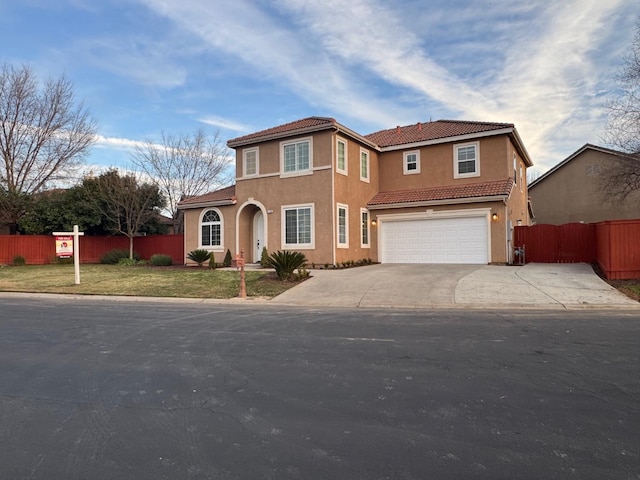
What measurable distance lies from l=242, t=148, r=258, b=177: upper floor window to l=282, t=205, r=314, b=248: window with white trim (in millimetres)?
2914

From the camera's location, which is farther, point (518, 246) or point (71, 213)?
point (71, 213)

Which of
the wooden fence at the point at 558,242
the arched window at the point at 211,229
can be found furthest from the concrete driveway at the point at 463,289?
the arched window at the point at 211,229

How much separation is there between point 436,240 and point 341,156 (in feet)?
19.7

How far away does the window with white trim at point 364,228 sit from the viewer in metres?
21.7

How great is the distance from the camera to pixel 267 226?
21.4 meters

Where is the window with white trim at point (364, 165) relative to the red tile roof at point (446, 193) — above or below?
above

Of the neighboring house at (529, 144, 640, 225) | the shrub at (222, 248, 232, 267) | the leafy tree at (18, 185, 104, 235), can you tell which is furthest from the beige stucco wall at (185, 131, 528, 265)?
the neighboring house at (529, 144, 640, 225)

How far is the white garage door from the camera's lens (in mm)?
19578

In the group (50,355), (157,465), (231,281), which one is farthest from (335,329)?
(231,281)

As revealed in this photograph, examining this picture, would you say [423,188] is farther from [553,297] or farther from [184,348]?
[184,348]

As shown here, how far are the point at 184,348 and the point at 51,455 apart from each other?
11.0 ft

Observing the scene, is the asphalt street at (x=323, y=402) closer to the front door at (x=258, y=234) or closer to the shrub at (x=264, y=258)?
the shrub at (x=264, y=258)

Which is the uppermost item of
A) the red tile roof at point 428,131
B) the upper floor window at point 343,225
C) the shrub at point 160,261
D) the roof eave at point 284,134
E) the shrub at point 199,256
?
the red tile roof at point 428,131

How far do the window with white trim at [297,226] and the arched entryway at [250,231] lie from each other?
1.61 m
